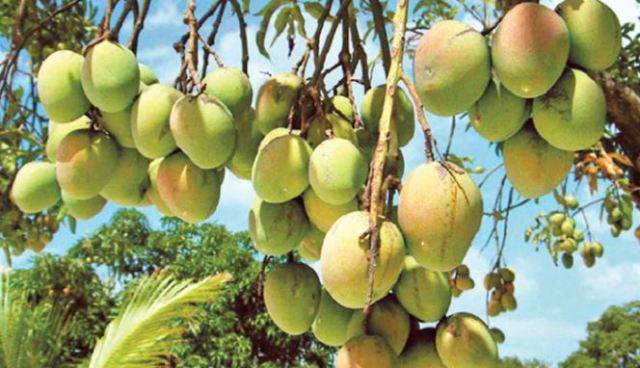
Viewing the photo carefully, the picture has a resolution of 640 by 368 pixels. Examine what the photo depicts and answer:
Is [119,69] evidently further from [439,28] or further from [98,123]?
[439,28]

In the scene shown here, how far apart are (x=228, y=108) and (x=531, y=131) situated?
0.40 m

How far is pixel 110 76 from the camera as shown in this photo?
38.8 inches

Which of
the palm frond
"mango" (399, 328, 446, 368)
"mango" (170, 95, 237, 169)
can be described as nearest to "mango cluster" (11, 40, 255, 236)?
"mango" (170, 95, 237, 169)

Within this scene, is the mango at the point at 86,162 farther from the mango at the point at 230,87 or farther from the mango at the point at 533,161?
the mango at the point at 533,161

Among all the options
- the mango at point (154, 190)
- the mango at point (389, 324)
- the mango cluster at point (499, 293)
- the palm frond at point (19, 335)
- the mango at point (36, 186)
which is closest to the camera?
the mango at point (389, 324)

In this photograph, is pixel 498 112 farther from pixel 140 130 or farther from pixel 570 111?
pixel 140 130

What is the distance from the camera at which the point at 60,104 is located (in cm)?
104

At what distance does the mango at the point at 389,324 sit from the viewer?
2.43 ft

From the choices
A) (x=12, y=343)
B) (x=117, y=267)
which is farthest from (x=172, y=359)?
(x=12, y=343)

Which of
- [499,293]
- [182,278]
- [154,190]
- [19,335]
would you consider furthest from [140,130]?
[182,278]

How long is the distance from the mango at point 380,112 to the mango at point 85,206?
430 millimetres

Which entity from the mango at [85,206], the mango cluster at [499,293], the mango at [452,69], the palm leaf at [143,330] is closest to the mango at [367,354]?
the mango at [452,69]

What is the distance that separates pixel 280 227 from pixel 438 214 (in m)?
0.23

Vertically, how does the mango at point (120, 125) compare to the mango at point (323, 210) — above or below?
above
